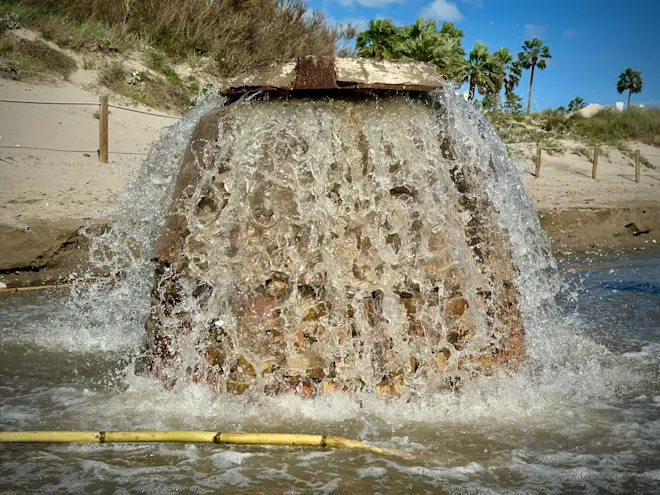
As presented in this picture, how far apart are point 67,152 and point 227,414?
8.22 metres

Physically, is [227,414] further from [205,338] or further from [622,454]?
[622,454]

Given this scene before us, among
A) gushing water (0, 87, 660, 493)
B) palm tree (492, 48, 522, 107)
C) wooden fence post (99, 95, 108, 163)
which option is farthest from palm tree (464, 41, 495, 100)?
gushing water (0, 87, 660, 493)

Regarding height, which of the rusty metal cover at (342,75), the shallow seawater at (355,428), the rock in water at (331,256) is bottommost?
the shallow seawater at (355,428)

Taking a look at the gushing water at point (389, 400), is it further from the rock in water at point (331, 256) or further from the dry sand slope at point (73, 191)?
the dry sand slope at point (73, 191)

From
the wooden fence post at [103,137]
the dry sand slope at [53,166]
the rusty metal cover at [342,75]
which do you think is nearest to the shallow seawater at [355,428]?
the rusty metal cover at [342,75]

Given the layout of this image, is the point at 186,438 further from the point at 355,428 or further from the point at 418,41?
the point at 418,41

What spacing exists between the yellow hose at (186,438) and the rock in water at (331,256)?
19.4 inches

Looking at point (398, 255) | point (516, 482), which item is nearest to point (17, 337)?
point (398, 255)

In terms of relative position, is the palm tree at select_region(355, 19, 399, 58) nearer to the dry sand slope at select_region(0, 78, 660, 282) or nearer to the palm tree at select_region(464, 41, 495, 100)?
the palm tree at select_region(464, 41, 495, 100)

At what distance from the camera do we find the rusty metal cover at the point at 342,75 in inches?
140

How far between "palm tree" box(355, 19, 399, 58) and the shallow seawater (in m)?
23.4

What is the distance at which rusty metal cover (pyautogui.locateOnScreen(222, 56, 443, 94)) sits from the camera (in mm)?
3557

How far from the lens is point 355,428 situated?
10.4 feet

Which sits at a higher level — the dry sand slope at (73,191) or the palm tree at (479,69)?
the palm tree at (479,69)
